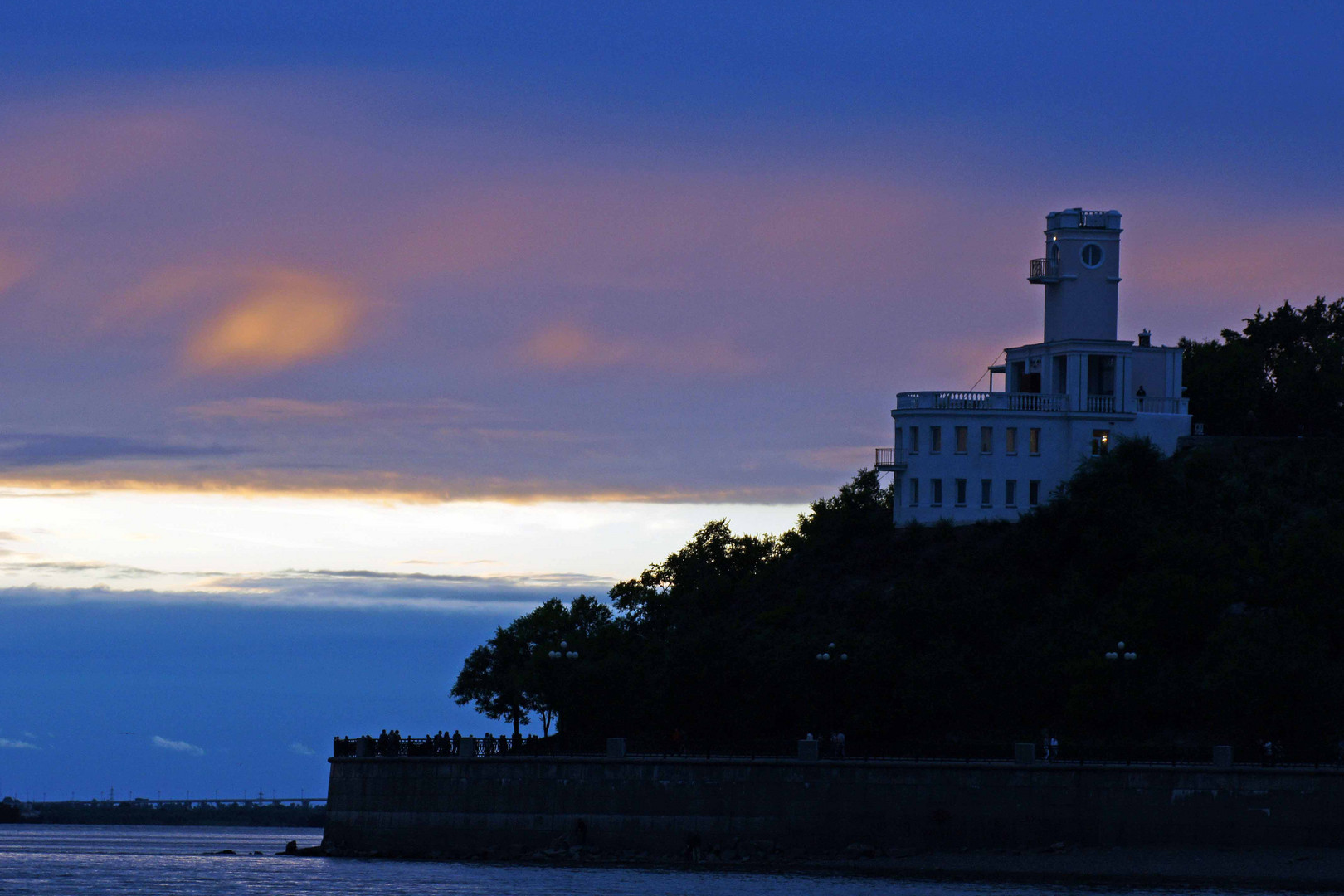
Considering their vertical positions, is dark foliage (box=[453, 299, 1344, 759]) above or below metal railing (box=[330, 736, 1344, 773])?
above

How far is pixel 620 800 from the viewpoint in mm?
77062

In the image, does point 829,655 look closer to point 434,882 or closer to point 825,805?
point 825,805

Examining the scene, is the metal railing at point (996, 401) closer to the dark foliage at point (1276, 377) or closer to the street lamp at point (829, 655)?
the dark foliage at point (1276, 377)

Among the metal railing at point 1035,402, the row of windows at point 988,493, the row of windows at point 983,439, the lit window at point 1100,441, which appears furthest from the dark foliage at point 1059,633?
the metal railing at point 1035,402

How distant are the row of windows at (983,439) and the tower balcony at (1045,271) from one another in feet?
26.0

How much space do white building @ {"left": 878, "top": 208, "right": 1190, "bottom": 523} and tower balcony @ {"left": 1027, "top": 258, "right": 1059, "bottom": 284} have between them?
59mm

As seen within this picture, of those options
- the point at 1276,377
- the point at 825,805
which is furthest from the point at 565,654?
the point at 1276,377

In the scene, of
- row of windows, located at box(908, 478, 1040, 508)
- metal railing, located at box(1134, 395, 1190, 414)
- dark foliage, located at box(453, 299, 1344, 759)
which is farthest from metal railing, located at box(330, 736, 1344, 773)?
metal railing, located at box(1134, 395, 1190, 414)

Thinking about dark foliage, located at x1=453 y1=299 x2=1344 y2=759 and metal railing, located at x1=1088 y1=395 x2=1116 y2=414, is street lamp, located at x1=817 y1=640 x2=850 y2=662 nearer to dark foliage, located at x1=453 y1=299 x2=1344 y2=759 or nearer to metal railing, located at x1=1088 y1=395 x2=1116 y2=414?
dark foliage, located at x1=453 y1=299 x2=1344 y2=759

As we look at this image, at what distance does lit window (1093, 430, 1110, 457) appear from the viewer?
101 metres

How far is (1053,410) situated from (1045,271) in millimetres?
7458

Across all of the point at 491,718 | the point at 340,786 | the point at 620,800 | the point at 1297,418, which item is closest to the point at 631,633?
the point at 491,718

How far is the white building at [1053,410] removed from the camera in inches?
3991

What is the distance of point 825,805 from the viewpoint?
73500 mm
